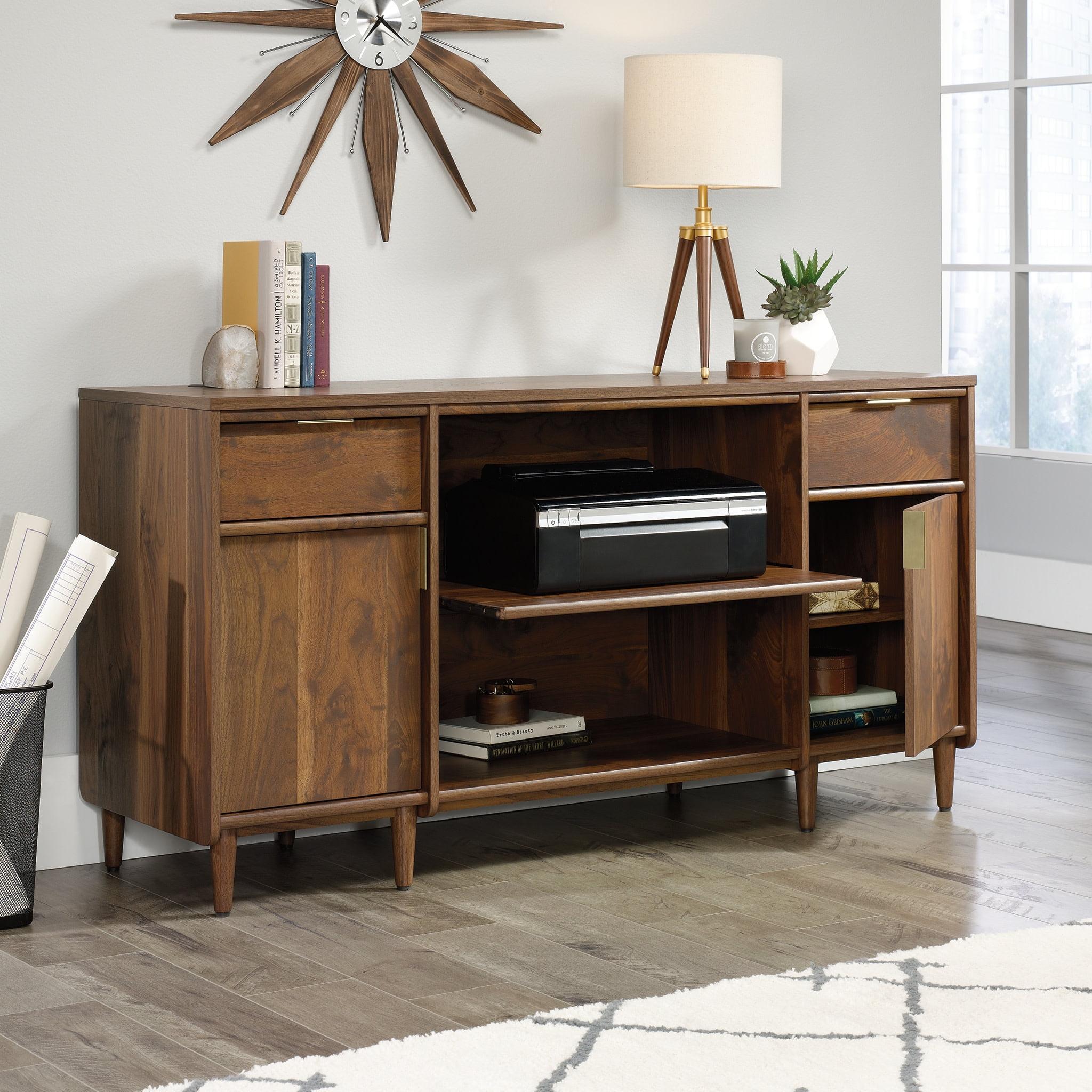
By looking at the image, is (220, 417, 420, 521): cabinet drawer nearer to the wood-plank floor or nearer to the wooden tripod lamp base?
the wood-plank floor

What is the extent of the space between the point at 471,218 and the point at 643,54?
1.72 ft

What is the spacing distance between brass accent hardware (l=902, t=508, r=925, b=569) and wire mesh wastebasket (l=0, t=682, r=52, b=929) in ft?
5.22

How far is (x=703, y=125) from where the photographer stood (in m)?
3.27

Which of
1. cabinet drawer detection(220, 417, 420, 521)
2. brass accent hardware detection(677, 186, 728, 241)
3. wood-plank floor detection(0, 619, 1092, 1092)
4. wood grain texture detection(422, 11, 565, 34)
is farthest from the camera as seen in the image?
brass accent hardware detection(677, 186, 728, 241)

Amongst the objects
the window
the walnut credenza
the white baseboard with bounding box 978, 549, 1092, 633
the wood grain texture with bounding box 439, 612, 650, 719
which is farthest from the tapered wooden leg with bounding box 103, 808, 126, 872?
the window

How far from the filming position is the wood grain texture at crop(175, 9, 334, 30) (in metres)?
3.10

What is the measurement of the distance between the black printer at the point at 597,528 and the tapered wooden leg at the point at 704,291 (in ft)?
1.12

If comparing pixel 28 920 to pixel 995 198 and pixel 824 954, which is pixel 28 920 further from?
pixel 995 198

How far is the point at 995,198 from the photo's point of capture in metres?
6.09

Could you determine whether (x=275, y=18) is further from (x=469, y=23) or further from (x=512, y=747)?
(x=512, y=747)

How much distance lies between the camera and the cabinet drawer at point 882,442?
325 centimetres

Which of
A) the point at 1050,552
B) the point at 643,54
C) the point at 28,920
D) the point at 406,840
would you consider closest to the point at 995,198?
the point at 1050,552

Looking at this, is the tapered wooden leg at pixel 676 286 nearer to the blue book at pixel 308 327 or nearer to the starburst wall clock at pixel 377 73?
the starburst wall clock at pixel 377 73

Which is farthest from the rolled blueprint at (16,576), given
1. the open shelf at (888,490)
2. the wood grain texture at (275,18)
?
the open shelf at (888,490)
